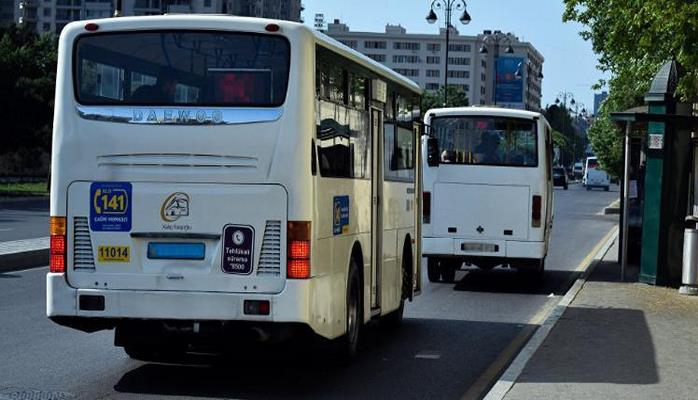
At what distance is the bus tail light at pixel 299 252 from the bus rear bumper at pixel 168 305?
2.8 inches

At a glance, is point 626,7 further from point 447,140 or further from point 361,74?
point 361,74

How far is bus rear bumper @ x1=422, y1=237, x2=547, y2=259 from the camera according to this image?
66.8 ft

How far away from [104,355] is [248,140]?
127 inches

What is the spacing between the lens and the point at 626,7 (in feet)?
56.7

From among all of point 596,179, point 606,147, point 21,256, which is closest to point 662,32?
point 21,256

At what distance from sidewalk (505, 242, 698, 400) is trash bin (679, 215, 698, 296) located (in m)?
0.31

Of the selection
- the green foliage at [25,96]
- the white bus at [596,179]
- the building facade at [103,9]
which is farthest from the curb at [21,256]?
the building facade at [103,9]

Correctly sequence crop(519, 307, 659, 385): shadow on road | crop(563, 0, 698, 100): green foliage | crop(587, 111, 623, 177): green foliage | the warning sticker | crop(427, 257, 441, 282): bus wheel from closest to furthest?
1. the warning sticker
2. crop(519, 307, 659, 385): shadow on road
3. crop(563, 0, 698, 100): green foliage
4. crop(427, 257, 441, 282): bus wheel
5. crop(587, 111, 623, 177): green foliage

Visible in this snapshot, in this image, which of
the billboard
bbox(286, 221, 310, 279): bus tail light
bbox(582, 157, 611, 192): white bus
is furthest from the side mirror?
bbox(582, 157, 611, 192): white bus

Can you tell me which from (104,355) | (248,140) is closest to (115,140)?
(248,140)

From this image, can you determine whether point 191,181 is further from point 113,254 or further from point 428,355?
point 428,355

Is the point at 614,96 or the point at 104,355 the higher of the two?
the point at 614,96

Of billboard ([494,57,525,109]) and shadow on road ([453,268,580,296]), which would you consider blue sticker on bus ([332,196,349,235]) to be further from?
billboard ([494,57,525,109])

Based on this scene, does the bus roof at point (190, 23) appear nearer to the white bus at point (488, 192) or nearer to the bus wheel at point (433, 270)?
the white bus at point (488, 192)
